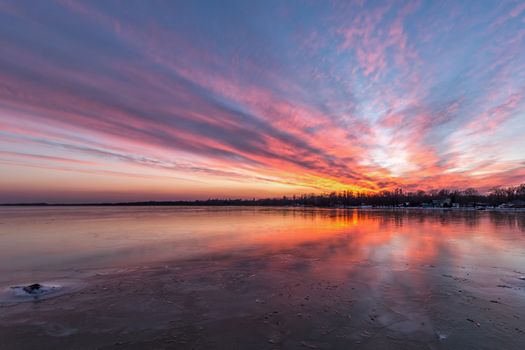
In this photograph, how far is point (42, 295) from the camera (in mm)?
7004

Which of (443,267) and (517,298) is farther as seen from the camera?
(443,267)

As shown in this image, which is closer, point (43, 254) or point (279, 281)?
point (279, 281)

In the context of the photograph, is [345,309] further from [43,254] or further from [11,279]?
[43,254]

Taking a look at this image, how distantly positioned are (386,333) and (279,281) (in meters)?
3.73

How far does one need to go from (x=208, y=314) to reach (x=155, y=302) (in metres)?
1.53

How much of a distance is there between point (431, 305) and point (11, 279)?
38.4 ft

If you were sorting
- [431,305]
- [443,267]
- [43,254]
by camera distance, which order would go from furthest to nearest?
A: [43,254], [443,267], [431,305]

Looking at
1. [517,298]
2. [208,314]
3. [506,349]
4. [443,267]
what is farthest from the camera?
[443,267]

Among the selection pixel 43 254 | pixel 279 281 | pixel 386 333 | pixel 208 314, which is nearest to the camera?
pixel 386 333

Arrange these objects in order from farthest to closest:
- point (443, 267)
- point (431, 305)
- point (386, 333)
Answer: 1. point (443, 267)
2. point (431, 305)
3. point (386, 333)

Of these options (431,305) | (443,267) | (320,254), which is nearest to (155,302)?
(431,305)

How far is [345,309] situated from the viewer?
610 centimetres

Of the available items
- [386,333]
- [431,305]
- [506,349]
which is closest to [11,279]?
[386,333]

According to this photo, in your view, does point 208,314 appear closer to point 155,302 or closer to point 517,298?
point 155,302
